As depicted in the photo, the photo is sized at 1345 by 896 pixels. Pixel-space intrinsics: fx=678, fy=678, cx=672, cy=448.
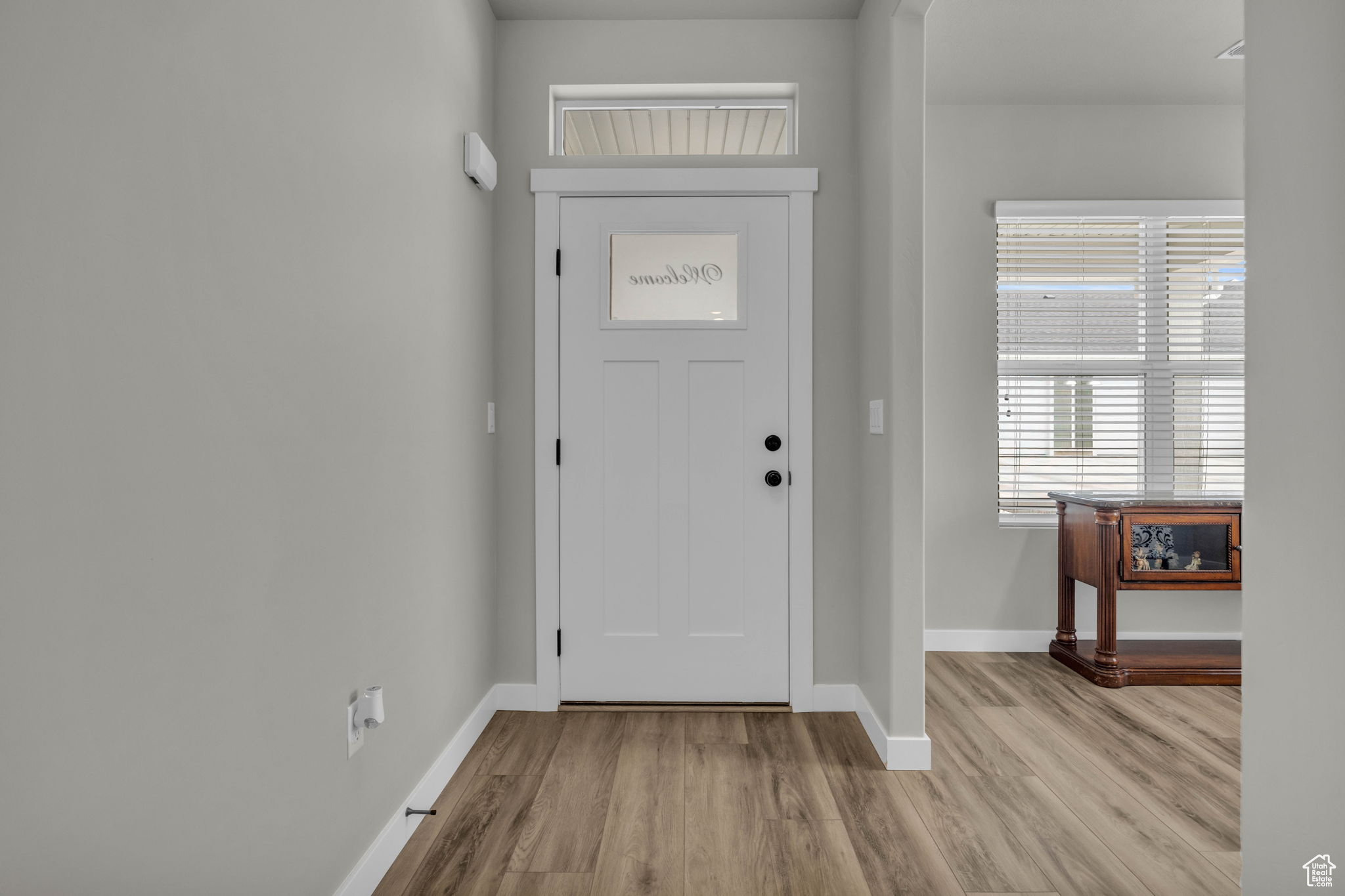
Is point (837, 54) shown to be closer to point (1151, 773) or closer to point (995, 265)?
point (995, 265)

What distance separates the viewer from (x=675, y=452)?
262 centimetres

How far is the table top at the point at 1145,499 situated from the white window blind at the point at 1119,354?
32 millimetres

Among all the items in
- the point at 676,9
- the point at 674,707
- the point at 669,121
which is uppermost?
the point at 676,9

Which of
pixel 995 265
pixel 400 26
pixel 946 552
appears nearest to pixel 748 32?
pixel 400 26

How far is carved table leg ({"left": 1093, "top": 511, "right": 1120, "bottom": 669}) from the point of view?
9.64 ft

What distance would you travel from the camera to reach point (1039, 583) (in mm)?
3365

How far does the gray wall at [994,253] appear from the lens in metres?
3.33

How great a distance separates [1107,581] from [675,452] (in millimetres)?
1995

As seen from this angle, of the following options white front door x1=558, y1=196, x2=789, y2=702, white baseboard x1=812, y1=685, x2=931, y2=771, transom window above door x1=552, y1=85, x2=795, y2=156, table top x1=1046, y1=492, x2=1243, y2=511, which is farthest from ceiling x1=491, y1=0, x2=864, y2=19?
white baseboard x1=812, y1=685, x2=931, y2=771

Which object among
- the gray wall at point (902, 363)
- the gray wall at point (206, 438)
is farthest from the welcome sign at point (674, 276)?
the gray wall at point (206, 438)

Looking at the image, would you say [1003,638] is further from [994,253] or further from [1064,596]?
[994,253]

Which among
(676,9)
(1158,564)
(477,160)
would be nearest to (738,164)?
(676,9)

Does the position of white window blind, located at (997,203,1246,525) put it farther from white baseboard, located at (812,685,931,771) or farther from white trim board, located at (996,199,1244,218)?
white baseboard, located at (812,685,931,771)

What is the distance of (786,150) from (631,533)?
1.62 m
